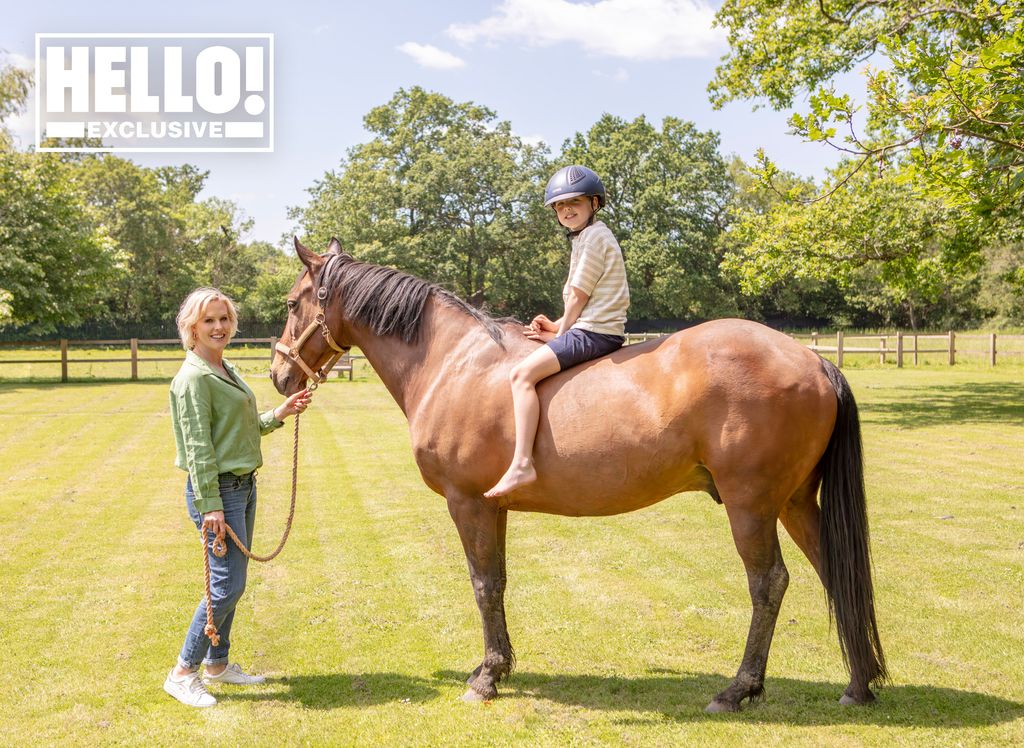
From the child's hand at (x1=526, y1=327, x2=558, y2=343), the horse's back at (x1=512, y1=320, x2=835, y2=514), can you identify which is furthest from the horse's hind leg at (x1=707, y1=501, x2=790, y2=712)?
the child's hand at (x1=526, y1=327, x2=558, y2=343)

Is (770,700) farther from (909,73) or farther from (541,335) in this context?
(909,73)

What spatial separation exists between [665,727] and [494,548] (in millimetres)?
1213

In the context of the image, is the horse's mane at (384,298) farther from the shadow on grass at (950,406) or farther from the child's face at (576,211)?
the shadow on grass at (950,406)

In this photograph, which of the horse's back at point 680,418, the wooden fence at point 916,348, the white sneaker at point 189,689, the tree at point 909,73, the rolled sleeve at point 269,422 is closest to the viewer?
the horse's back at point 680,418

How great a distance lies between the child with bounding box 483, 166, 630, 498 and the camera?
4055 millimetres

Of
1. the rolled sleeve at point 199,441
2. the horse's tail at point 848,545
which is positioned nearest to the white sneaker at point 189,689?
the rolled sleeve at point 199,441

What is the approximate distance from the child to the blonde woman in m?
1.31

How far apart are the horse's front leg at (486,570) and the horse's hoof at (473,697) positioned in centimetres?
4

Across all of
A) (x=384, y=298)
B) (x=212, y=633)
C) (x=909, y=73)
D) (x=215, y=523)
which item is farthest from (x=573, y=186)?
(x=909, y=73)

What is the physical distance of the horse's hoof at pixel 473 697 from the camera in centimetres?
415

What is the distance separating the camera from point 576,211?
13.8ft

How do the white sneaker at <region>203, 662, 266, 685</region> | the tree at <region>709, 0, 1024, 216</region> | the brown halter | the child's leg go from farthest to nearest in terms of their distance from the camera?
the tree at <region>709, 0, 1024, 216</region>
the brown halter
the white sneaker at <region>203, 662, 266, 685</region>
the child's leg

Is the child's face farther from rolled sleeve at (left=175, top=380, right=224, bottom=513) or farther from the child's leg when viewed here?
rolled sleeve at (left=175, top=380, right=224, bottom=513)

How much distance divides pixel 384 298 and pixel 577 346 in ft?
4.01
